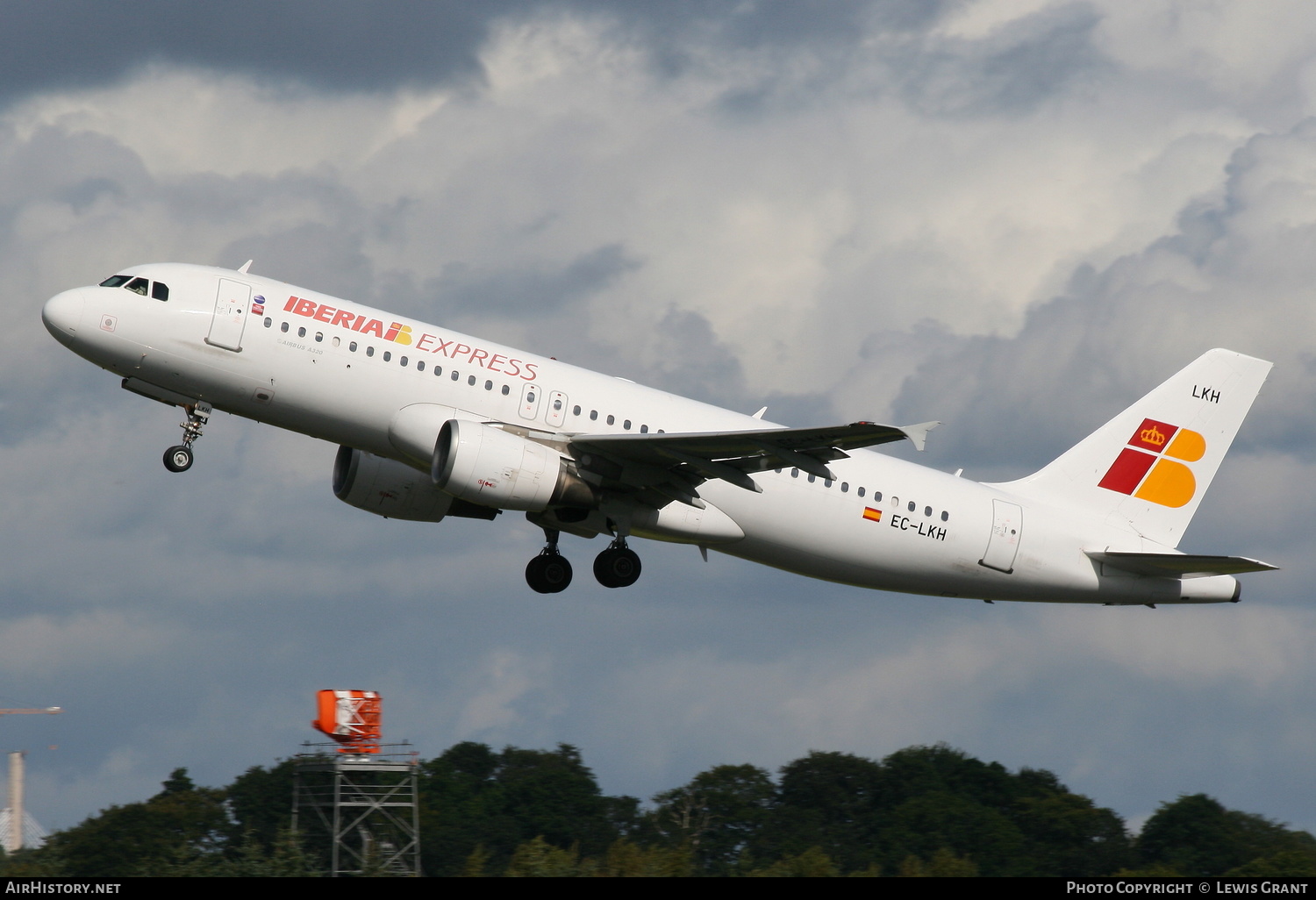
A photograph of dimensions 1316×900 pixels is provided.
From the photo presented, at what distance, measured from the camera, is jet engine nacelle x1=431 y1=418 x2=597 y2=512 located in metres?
35.3

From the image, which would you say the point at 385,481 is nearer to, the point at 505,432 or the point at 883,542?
the point at 505,432

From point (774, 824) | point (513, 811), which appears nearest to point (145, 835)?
point (513, 811)

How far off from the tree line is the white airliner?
1554 inches

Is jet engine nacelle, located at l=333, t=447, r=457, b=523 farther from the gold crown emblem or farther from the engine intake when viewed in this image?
the gold crown emblem

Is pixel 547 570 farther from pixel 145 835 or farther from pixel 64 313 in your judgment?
pixel 145 835

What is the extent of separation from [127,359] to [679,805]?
71.8 metres

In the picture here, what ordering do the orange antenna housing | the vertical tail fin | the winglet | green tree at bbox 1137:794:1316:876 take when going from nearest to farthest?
1. the winglet
2. the vertical tail fin
3. the orange antenna housing
4. green tree at bbox 1137:794:1316:876

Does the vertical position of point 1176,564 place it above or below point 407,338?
below

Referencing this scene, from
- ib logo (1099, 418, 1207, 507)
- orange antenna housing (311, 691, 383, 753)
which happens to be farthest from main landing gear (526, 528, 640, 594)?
orange antenna housing (311, 691, 383, 753)

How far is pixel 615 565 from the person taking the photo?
3975cm

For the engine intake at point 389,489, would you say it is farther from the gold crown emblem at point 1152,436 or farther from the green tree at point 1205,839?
the green tree at point 1205,839

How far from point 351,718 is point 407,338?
112ft

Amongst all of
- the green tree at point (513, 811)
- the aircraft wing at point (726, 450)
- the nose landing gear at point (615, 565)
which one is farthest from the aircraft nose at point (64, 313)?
the green tree at point (513, 811)
